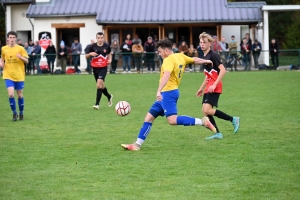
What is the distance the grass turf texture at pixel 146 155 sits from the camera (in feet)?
21.3

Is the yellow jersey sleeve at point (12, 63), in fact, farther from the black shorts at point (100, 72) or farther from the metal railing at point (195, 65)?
the metal railing at point (195, 65)

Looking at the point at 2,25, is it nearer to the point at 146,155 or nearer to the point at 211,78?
the point at 211,78

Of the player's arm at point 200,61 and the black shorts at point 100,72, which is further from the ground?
the player's arm at point 200,61

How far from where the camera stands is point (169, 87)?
8.80m

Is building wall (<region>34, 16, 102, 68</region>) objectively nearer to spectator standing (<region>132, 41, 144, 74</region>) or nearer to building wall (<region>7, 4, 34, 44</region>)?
building wall (<region>7, 4, 34, 44</region>)

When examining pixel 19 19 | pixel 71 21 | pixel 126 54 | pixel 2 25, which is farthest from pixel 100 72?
pixel 2 25

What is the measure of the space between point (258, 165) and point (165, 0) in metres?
28.3

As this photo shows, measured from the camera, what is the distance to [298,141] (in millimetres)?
9539

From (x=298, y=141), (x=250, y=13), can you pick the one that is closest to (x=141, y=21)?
(x=250, y=13)

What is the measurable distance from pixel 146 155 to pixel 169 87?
1.01m

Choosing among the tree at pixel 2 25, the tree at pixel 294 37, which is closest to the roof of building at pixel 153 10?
the tree at pixel 294 37

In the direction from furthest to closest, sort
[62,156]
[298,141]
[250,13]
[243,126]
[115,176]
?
[250,13], [243,126], [298,141], [62,156], [115,176]

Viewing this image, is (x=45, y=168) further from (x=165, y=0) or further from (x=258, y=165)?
(x=165, y=0)

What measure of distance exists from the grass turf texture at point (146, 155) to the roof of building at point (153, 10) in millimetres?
17763
